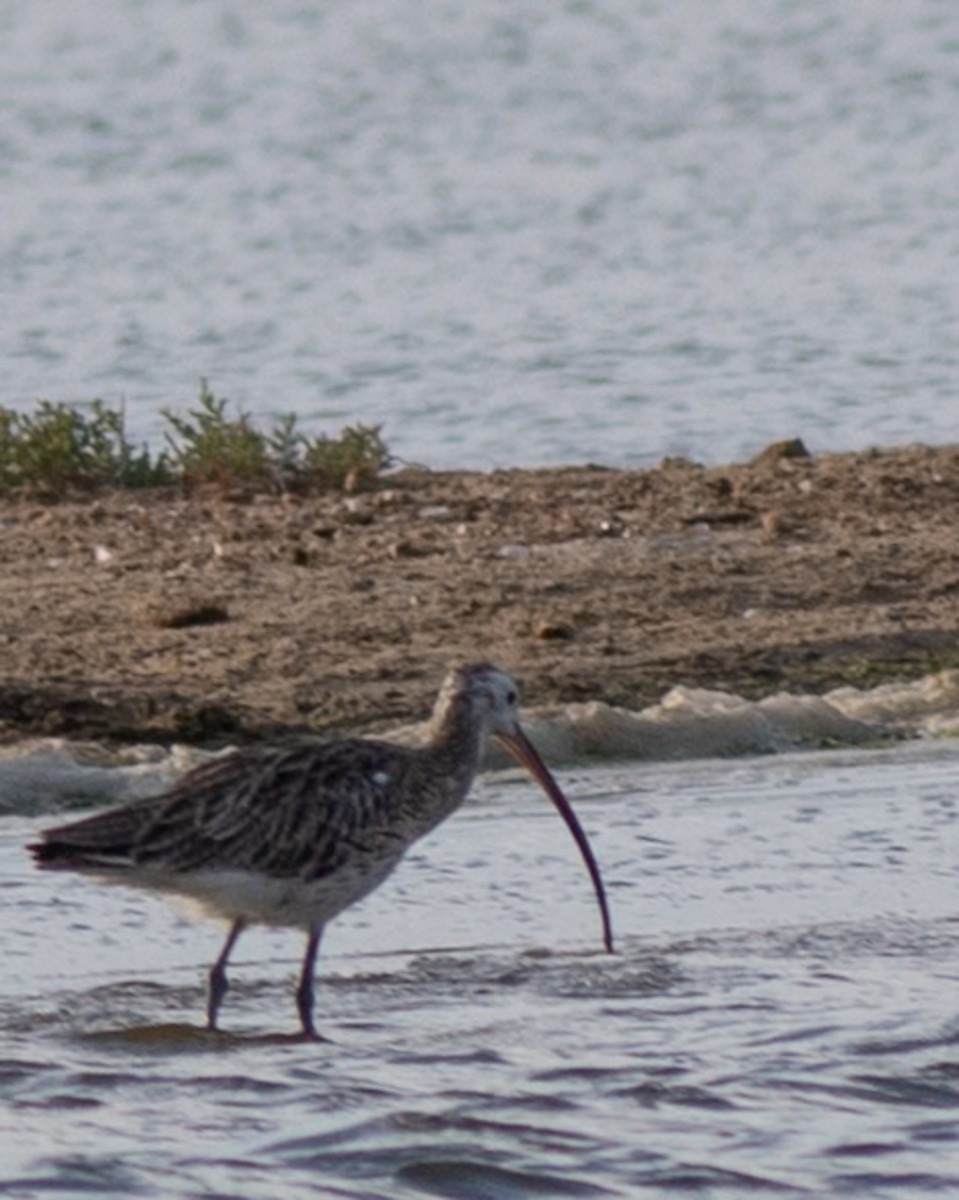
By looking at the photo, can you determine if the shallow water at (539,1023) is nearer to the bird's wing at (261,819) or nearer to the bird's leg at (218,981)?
the bird's leg at (218,981)

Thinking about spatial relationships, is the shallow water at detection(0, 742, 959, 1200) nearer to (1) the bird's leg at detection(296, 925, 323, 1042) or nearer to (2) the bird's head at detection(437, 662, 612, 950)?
(1) the bird's leg at detection(296, 925, 323, 1042)

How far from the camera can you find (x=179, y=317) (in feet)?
75.5

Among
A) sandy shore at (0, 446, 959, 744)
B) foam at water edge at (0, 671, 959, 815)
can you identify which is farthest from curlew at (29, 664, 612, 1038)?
sandy shore at (0, 446, 959, 744)

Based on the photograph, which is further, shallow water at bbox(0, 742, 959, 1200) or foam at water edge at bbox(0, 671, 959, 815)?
foam at water edge at bbox(0, 671, 959, 815)

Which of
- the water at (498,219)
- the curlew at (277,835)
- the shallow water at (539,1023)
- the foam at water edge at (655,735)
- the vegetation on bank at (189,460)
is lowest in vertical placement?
the shallow water at (539,1023)

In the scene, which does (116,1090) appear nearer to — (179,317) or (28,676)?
(28,676)

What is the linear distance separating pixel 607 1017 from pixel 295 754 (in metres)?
1.06

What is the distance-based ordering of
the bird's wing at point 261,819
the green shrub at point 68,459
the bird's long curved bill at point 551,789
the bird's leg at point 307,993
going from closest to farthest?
the bird's wing at point 261,819 < the bird's leg at point 307,993 < the bird's long curved bill at point 551,789 < the green shrub at point 68,459

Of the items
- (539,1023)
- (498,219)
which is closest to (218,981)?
(539,1023)

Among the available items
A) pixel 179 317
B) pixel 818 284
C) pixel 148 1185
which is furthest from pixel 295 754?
pixel 818 284

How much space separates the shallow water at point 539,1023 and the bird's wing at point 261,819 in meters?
0.40

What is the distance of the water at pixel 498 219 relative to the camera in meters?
19.7

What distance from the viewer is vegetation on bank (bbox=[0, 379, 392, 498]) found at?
15.5 meters

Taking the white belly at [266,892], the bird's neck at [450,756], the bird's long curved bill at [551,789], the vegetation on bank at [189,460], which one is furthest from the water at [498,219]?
the white belly at [266,892]
